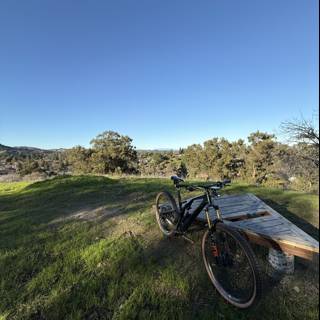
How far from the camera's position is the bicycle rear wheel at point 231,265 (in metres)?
2.14

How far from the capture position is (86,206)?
6129 mm

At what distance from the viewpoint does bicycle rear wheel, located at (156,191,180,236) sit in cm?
362

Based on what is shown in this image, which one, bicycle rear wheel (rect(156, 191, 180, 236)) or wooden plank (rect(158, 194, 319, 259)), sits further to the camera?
bicycle rear wheel (rect(156, 191, 180, 236))

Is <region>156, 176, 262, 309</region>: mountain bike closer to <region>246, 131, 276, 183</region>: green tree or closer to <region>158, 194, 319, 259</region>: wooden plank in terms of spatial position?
<region>158, 194, 319, 259</region>: wooden plank

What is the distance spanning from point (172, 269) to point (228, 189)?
13.8 feet

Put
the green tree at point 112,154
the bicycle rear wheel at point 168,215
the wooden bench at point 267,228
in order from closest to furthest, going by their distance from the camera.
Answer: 1. the wooden bench at point 267,228
2. the bicycle rear wheel at point 168,215
3. the green tree at point 112,154

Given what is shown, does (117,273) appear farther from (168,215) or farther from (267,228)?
(267,228)

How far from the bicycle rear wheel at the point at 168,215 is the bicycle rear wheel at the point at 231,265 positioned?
96 cm

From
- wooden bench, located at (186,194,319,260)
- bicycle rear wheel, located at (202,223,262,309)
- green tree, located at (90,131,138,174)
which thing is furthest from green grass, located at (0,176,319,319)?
green tree, located at (90,131,138,174)

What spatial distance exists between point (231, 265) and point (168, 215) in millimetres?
1549

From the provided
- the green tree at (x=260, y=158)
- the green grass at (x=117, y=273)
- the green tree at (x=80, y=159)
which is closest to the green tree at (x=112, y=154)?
the green tree at (x=80, y=159)

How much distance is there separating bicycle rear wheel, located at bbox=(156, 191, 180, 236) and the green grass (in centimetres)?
16

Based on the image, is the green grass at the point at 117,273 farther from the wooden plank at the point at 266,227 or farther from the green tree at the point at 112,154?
the green tree at the point at 112,154

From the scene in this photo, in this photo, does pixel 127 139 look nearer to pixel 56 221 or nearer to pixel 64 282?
pixel 56 221
